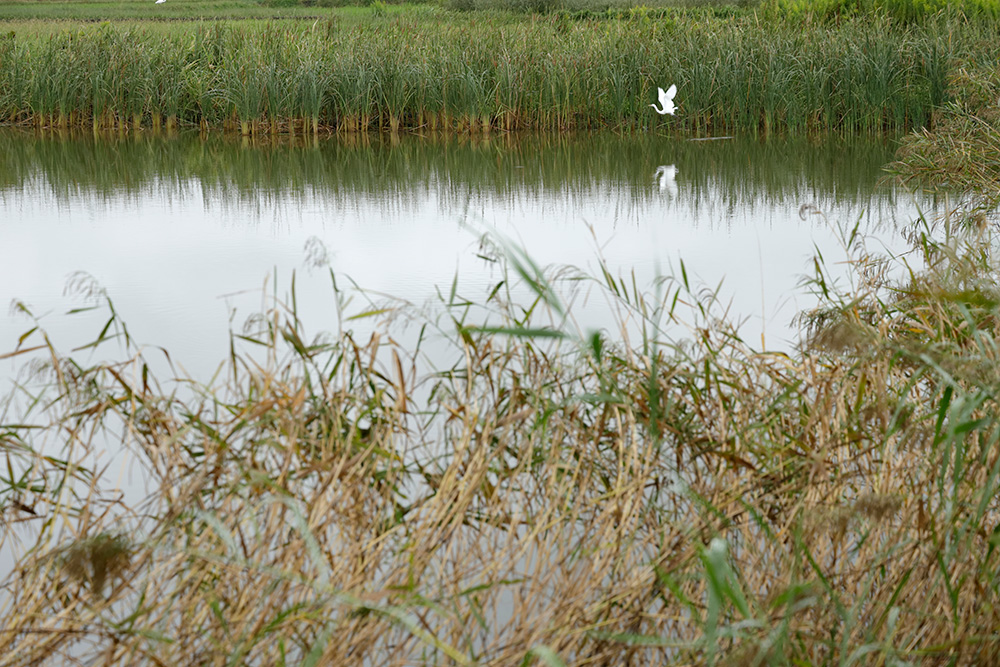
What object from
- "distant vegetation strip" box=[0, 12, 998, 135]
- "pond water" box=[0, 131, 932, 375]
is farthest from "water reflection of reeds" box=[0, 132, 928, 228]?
"distant vegetation strip" box=[0, 12, 998, 135]

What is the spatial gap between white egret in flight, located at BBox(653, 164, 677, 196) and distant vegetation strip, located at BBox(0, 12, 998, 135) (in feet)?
6.26

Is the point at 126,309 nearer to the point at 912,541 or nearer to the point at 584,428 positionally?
the point at 584,428

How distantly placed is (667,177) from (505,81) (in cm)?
275

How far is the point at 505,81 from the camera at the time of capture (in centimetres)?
938

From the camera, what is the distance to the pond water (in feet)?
12.8

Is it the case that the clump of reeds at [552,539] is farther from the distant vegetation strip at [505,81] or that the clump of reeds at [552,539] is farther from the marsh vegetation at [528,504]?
the distant vegetation strip at [505,81]

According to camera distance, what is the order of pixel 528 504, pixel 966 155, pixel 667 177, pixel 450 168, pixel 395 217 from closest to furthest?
pixel 528 504 < pixel 966 155 < pixel 395 217 < pixel 667 177 < pixel 450 168

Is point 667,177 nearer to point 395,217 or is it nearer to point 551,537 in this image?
point 395,217

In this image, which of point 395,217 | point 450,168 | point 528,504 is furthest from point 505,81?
point 528,504

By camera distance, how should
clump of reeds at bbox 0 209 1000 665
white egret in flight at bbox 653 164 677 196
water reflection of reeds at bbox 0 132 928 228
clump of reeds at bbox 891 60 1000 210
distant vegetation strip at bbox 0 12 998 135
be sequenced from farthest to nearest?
distant vegetation strip at bbox 0 12 998 135
white egret in flight at bbox 653 164 677 196
water reflection of reeds at bbox 0 132 928 228
clump of reeds at bbox 891 60 1000 210
clump of reeds at bbox 0 209 1000 665

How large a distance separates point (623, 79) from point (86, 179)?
4.34 meters

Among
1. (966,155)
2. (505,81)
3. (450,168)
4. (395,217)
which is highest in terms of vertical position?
(505,81)

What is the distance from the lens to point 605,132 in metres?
9.45

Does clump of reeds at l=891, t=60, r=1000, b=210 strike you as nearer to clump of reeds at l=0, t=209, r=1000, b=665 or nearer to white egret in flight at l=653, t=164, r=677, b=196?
white egret in flight at l=653, t=164, r=677, b=196
